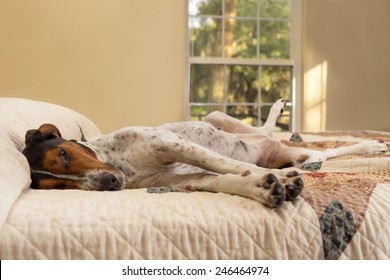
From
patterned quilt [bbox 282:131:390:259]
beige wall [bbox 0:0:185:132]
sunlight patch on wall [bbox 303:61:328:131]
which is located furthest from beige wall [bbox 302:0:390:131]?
patterned quilt [bbox 282:131:390:259]

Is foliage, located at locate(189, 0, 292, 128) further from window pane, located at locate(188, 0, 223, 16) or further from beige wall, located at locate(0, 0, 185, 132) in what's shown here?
beige wall, located at locate(0, 0, 185, 132)

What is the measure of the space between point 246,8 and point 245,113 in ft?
3.28

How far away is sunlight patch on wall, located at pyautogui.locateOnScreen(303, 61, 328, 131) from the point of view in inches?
193

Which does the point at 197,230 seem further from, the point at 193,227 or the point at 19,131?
the point at 19,131

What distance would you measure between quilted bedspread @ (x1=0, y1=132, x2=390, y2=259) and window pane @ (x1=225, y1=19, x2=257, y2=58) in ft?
11.7

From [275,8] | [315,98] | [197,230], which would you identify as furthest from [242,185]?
[275,8]

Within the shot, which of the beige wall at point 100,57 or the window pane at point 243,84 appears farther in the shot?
the window pane at point 243,84

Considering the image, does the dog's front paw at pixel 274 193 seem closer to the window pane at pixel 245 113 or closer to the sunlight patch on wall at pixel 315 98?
the window pane at pixel 245 113

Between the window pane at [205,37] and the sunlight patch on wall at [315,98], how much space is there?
0.92 metres

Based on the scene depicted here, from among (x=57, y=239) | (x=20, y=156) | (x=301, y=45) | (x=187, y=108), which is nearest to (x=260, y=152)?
(x=20, y=156)

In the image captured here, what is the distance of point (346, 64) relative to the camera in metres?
4.98

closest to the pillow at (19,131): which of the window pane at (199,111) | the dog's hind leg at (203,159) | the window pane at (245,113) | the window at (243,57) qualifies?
the dog's hind leg at (203,159)

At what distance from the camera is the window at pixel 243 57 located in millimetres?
4746

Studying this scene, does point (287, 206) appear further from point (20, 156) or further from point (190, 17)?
point (190, 17)
